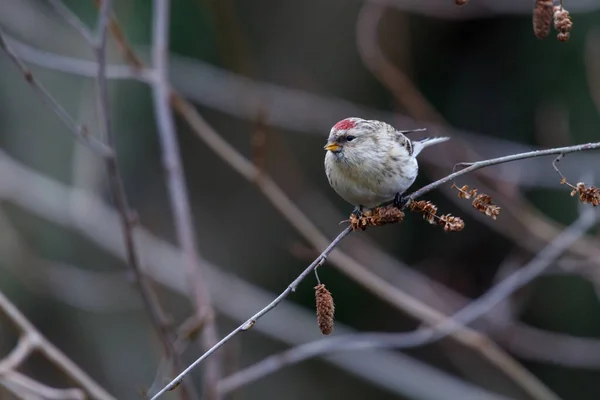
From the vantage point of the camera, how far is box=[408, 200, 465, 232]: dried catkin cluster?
6.18 ft

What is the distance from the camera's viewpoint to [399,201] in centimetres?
266

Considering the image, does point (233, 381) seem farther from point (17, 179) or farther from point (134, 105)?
point (134, 105)

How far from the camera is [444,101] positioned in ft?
20.8

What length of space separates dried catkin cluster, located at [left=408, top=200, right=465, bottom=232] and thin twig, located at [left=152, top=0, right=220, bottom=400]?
87 cm

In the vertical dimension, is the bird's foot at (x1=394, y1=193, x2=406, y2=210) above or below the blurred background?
below

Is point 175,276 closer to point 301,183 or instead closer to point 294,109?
point 301,183

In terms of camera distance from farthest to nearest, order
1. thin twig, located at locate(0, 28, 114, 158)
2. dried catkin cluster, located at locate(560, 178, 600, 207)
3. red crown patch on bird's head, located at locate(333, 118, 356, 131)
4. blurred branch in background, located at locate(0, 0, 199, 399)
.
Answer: red crown patch on bird's head, located at locate(333, 118, 356, 131) → blurred branch in background, located at locate(0, 0, 199, 399) → thin twig, located at locate(0, 28, 114, 158) → dried catkin cluster, located at locate(560, 178, 600, 207)

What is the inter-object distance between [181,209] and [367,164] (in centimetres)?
66

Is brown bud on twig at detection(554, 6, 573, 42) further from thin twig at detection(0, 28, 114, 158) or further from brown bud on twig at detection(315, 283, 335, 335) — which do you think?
thin twig at detection(0, 28, 114, 158)

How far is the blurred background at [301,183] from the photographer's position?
4953 millimetres

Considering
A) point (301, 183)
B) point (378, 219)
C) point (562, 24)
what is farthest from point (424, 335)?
point (301, 183)

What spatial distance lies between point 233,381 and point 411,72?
12.8 feet

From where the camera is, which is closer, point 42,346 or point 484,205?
point 484,205

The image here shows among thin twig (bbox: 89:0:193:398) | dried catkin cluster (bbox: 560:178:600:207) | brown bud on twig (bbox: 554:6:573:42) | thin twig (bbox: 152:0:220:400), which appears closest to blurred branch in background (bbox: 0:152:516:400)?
thin twig (bbox: 152:0:220:400)
